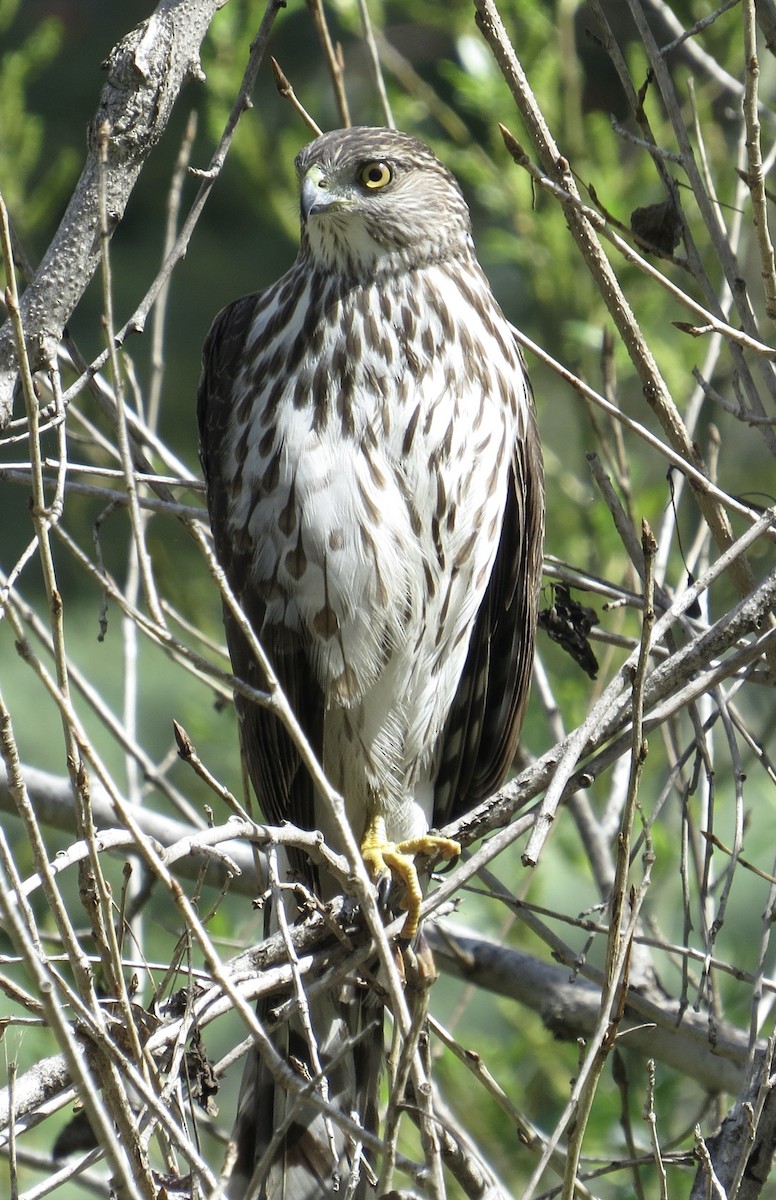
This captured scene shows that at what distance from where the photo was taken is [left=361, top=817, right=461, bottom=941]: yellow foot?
263 cm

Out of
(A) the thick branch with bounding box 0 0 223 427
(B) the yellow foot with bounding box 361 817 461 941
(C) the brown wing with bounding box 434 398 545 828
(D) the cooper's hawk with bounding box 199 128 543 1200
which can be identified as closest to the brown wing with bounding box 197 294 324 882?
(D) the cooper's hawk with bounding box 199 128 543 1200

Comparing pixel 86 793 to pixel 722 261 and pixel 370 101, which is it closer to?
pixel 722 261

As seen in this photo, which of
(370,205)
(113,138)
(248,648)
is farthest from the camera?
(370,205)

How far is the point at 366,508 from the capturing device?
2881mm

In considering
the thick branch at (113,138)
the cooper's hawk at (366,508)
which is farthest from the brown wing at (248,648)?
the thick branch at (113,138)

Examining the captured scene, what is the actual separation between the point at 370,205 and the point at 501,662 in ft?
3.44

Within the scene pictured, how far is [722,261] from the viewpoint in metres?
2.49

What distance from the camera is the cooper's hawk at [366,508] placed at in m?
2.90

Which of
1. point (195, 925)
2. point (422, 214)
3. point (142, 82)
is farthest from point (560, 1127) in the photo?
point (422, 214)

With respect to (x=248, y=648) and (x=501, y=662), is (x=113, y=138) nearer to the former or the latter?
(x=248, y=648)

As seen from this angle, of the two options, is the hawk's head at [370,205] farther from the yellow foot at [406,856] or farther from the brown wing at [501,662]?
the yellow foot at [406,856]

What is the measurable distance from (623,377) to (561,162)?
8.51ft

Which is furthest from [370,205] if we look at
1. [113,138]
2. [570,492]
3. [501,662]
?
[570,492]

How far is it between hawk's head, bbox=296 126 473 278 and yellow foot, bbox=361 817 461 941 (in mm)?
1209
